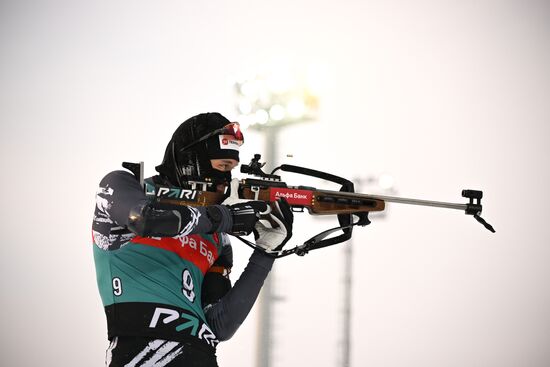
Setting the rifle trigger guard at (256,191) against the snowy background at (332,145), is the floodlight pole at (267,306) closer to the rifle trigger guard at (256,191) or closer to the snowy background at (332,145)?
the snowy background at (332,145)

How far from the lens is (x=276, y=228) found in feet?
5.56

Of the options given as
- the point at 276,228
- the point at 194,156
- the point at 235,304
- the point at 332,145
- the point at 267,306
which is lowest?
the point at 267,306

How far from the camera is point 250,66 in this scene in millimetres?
4715

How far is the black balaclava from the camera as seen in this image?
1678 mm

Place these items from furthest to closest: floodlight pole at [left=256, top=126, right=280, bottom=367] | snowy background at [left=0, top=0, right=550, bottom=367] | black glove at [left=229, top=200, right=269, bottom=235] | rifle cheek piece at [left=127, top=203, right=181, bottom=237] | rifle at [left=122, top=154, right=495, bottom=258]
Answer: floodlight pole at [left=256, top=126, right=280, bottom=367] → snowy background at [left=0, top=0, right=550, bottom=367] → rifle at [left=122, top=154, right=495, bottom=258] → black glove at [left=229, top=200, right=269, bottom=235] → rifle cheek piece at [left=127, top=203, right=181, bottom=237]

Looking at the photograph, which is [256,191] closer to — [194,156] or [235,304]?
[194,156]

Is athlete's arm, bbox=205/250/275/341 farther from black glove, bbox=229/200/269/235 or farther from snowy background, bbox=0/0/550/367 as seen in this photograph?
snowy background, bbox=0/0/550/367

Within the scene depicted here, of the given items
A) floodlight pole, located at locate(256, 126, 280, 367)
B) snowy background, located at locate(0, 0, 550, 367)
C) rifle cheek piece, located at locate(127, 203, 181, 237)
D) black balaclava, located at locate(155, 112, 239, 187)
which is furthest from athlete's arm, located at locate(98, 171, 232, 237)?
floodlight pole, located at locate(256, 126, 280, 367)

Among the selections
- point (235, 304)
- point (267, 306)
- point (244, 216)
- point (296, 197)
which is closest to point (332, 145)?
point (267, 306)

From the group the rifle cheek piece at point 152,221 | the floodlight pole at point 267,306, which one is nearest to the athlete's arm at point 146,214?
the rifle cheek piece at point 152,221

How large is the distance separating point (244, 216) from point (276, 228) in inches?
9.3

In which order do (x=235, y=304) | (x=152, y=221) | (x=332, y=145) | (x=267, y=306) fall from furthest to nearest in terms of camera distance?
1. (x=267, y=306)
2. (x=332, y=145)
3. (x=235, y=304)
4. (x=152, y=221)

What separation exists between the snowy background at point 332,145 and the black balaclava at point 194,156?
2553 millimetres

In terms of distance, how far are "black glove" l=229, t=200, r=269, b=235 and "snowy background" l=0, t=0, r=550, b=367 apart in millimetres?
2639
